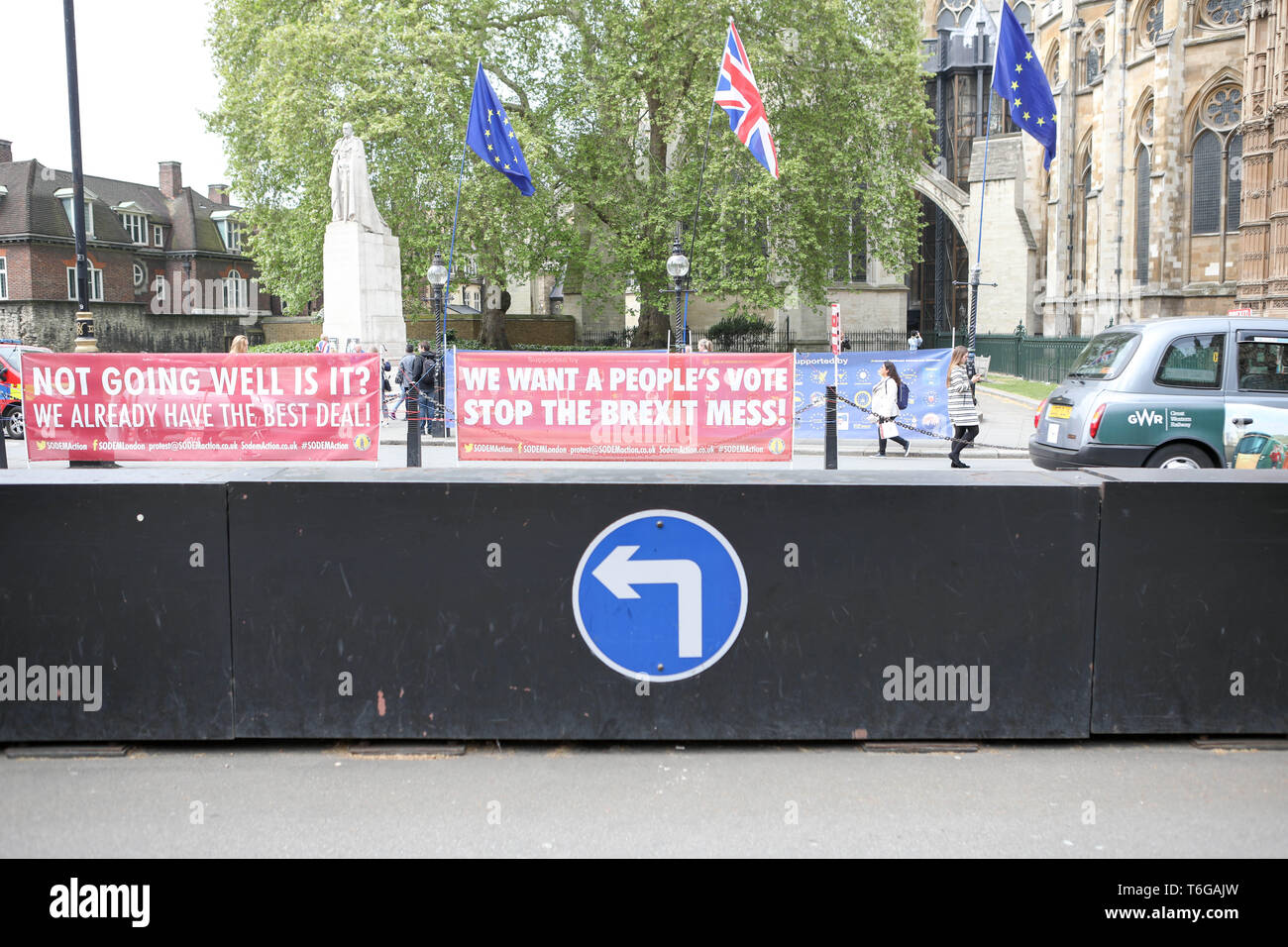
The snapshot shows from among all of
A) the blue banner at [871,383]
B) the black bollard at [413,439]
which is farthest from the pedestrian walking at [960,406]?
the black bollard at [413,439]

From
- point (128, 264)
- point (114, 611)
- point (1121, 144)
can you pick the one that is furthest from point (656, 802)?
point (128, 264)

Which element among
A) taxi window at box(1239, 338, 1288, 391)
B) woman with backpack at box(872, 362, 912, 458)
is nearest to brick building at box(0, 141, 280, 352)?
woman with backpack at box(872, 362, 912, 458)

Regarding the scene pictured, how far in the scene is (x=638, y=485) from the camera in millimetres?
4738

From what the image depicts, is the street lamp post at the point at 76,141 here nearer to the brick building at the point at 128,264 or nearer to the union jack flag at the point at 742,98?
the union jack flag at the point at 742,98

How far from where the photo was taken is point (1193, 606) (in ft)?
15.5

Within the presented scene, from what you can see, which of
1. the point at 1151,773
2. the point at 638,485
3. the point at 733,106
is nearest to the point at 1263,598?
the point at 1151,773

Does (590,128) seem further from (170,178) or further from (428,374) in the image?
(170,178)

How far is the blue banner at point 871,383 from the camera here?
1731 centimetres

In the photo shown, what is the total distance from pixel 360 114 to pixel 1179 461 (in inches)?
950

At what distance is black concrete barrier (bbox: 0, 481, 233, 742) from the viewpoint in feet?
15.2

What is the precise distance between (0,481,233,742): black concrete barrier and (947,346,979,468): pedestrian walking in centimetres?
1219

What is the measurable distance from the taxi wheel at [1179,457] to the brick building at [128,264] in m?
41.7

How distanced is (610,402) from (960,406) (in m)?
5.07

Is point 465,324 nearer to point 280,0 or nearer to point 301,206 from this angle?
point 301,206
